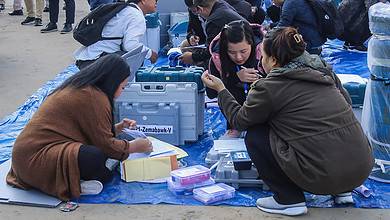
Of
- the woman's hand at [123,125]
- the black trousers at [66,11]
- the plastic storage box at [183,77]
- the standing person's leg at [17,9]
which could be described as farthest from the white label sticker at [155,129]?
the standing person's leg at [17,9]

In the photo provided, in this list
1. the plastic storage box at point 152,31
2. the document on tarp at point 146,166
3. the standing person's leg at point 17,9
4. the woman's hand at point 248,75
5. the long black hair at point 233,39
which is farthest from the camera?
the standing person's leg at point 17,9

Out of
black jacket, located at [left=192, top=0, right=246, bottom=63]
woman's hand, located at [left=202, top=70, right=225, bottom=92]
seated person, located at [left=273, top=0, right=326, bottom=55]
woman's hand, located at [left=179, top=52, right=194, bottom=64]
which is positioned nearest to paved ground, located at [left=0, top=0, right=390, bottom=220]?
woman's hand, located at [left=202, top=70, right=225, bottom=92]

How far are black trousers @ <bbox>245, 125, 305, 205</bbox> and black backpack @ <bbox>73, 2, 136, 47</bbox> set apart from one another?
1.98 metres

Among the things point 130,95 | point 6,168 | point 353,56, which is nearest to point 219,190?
point 130,95

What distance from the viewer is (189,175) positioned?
3816mm

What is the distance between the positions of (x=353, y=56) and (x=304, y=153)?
4126 millimetres

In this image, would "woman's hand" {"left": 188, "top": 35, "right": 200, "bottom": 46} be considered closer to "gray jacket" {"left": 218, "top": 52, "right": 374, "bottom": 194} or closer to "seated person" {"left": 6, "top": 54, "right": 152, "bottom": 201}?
"seated person" {"left": 6, "top": 54, "right": 152, "bottom": 201}

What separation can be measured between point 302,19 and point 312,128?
2632 millimetres

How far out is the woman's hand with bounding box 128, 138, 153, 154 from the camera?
3898 millimetres

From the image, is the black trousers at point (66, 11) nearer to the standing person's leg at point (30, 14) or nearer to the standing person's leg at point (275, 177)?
the standing person's leg at point (30, 14)

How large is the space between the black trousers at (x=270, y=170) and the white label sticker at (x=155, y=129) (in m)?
1.11

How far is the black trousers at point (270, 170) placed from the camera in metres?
3.49

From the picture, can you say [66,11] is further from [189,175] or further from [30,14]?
[189,175]

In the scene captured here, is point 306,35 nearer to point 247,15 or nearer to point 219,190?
point 247,15
